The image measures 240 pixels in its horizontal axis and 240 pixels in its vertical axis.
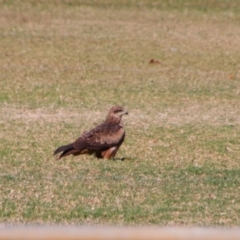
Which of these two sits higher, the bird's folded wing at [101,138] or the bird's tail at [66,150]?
the bird's folded wing at [101,138]

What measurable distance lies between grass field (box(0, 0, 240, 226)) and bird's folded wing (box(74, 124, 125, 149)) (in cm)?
19

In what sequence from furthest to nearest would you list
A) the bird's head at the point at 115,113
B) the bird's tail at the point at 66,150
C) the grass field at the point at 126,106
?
1. the bird's head at the point at 115,113
2. the bird's tail at the point at 66,150
3. the grass field at the point at 126,106

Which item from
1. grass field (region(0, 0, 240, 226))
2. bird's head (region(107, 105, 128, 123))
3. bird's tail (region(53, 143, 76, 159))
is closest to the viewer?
grass field (region(0, 0, 240, 226))

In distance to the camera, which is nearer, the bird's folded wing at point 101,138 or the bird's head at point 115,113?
the bird's folded wing at point 101,138

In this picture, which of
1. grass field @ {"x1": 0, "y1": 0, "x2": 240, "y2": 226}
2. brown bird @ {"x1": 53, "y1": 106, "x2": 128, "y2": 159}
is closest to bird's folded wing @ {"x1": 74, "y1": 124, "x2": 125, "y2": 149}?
brown bird @ {"x1": 53, "y1": 106, "x2": 128, "y2": 159}

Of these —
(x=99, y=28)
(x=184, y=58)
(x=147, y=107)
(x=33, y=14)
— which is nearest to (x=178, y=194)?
(x=147, y=107)

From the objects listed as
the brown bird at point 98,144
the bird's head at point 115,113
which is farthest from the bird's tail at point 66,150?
the bird's head at point 115,113

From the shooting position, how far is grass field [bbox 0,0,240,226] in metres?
7.08

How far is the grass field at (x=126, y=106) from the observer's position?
23.2 feet

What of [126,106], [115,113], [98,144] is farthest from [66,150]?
[126,106]

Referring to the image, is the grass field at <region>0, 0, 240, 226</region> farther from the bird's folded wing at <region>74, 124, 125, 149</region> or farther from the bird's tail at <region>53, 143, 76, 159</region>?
the bird's folded wing at <region>74, 124, 125, 149</region>

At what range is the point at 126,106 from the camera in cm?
1322

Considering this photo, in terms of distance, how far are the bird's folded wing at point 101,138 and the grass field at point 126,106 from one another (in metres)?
0.19

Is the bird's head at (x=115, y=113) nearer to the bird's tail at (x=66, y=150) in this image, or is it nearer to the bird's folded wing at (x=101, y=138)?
the bird's folded wing at (x=101, y=138)
